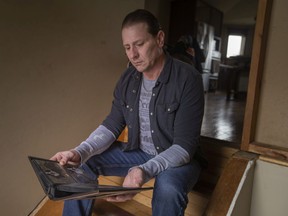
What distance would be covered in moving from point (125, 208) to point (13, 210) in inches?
23.3

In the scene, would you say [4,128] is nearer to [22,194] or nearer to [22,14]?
[22,194]

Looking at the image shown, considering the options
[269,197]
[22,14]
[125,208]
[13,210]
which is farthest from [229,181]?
[22,14]

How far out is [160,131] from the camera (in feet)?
3.44

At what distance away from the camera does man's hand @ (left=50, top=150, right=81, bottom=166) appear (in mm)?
946

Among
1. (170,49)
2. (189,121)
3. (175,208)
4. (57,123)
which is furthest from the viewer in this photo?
(170,49)

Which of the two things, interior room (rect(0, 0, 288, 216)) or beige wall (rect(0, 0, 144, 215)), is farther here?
beige wall (rect(0, 0, 144, 215))

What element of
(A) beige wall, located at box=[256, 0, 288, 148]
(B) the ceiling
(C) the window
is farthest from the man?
(C) the window

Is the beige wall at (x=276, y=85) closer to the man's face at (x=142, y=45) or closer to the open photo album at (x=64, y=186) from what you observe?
the man's face at (x=142, y=45)

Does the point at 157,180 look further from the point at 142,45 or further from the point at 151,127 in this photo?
the point at 142,45

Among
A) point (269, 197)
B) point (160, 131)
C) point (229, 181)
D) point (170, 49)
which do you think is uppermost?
point (170, 49)

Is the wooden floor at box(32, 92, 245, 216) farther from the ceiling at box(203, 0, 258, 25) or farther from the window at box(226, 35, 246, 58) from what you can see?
the window at box(226, 35, 246, 58)


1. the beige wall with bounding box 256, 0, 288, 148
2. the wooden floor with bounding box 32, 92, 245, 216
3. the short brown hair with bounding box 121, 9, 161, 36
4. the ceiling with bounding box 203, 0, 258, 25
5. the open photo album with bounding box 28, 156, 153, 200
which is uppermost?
the ceiling with bounding box 203, 0, 258, 25

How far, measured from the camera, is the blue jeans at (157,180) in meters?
0.82

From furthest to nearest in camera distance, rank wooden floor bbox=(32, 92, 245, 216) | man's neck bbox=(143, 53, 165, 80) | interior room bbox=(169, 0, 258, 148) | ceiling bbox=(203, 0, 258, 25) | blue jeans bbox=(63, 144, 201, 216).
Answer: ceiling bbox=(203, 0, 258, 25), interior room bbox=(169, 0, 258, 148), wooden floor bbox=(32, 92, 245, 216), man's neck bbox=(143, 53, 165, 80), blue jeans bbox=(63, 144, 201, 216)
